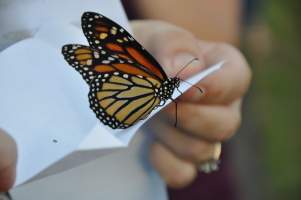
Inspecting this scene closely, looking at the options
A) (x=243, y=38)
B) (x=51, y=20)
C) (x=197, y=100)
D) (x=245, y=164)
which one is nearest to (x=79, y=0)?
(x=51, y=20)

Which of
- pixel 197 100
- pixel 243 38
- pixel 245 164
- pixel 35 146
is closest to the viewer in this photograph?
pixel 35 146

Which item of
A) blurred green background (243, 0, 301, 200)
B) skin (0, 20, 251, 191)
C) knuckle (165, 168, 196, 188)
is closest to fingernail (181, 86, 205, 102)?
skin (0, 20, 251, 191)

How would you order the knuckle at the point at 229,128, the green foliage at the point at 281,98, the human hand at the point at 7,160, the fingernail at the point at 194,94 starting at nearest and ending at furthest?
1. the human hand at the point at 7,160
2. the fingernail at the point at 194,94
3. the knuckle at the point at 229,128
4. the green foliage at the point at 281,98

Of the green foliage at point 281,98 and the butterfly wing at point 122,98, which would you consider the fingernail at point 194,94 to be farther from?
the green foliage at point 281,98

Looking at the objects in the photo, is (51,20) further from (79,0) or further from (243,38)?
(243,38)

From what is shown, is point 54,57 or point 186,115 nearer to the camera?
point 54,57

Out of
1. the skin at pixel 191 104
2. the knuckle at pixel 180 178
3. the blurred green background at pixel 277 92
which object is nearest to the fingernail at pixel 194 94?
the skin at pixel 191 104

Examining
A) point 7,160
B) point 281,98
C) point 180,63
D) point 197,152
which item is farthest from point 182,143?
point 281,98
